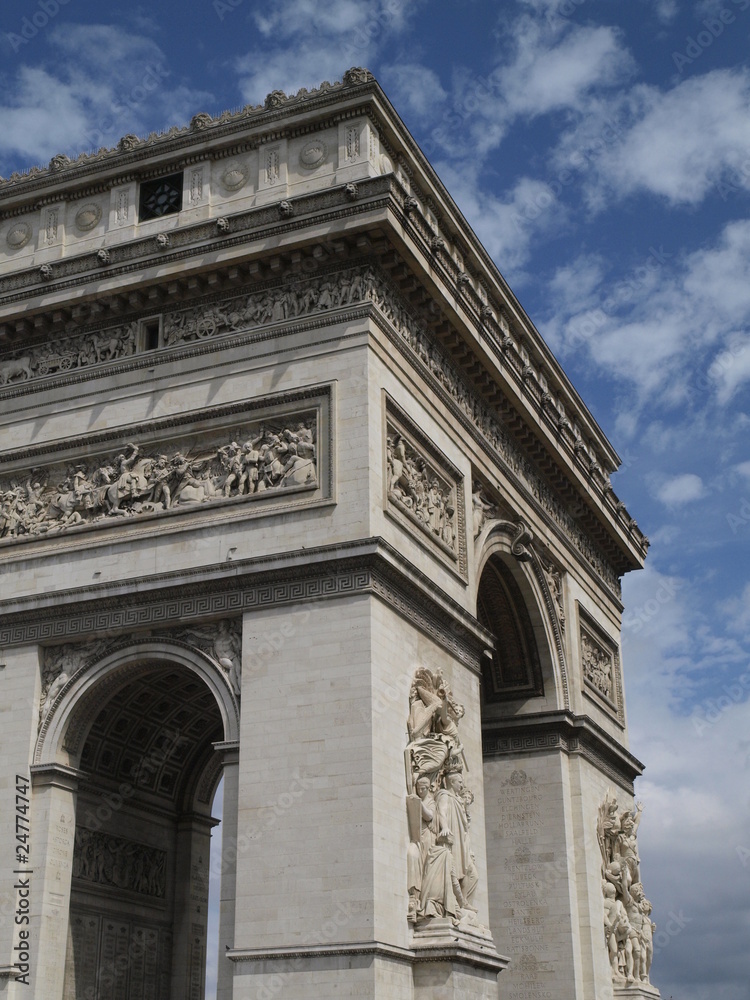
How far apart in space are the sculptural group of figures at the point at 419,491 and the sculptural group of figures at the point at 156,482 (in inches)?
57.0

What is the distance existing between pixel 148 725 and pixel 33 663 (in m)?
2.86

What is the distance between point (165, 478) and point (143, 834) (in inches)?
257

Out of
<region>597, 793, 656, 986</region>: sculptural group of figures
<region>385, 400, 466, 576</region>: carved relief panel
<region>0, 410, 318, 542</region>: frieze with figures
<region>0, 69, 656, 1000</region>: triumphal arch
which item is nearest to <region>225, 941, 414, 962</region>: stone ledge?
<region>0, 69, 656, 1000</region>: triumphal arch

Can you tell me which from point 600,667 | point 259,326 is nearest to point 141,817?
point 259,326

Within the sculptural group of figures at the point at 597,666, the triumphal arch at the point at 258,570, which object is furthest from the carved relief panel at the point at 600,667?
the triumphal arch at the point at 258,570

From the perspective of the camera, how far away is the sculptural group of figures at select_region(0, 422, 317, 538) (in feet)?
68.8

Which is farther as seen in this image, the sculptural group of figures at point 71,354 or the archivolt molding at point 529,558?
the archivolt molding at point 529,558

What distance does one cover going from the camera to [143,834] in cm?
2350

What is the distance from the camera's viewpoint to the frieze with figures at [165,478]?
20969 mm

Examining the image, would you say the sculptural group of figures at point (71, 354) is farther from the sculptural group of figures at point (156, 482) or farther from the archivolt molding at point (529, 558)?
the archivolt molding at point (529, 558)

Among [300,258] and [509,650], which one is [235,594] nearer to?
[300,258]

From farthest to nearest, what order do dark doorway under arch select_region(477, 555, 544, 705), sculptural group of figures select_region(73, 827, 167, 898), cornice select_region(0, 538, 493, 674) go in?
1. dark doorway under arch select_region(477, 555, 544, 705)
2. sculptural group of figures select_region(73, 827, 167, 898)
3. cornice select_region(0, 538, 493, 674)

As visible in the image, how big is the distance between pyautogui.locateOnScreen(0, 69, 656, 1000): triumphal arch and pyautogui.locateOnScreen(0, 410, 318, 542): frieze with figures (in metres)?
0.05

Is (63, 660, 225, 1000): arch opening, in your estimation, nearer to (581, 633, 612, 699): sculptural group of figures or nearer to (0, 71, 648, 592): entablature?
(0, 71, 648, 592): entablature
